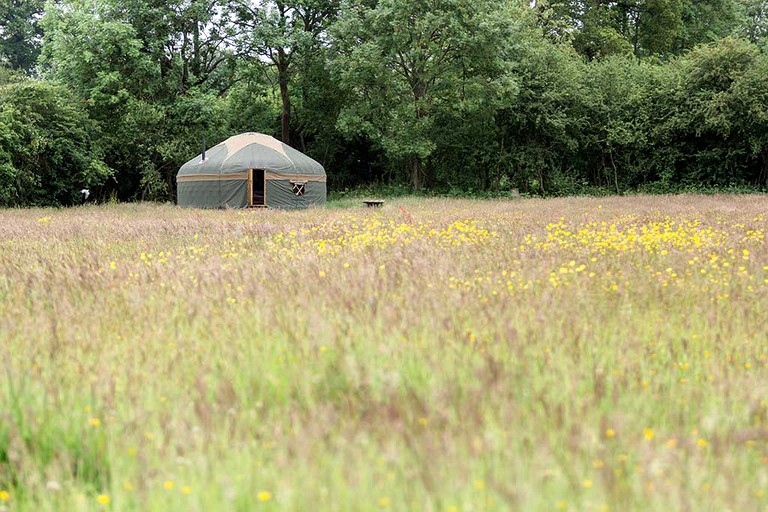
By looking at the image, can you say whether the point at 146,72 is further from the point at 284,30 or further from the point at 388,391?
the point at 388,391

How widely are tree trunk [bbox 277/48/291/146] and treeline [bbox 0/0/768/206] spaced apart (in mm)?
75

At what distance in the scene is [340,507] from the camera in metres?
1.69

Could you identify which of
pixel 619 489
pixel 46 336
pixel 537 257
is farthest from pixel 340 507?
pixel 537 257

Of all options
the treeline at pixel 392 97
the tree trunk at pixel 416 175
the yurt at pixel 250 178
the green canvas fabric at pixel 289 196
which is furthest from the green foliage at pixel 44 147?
the tree trunk at pixel 416 175

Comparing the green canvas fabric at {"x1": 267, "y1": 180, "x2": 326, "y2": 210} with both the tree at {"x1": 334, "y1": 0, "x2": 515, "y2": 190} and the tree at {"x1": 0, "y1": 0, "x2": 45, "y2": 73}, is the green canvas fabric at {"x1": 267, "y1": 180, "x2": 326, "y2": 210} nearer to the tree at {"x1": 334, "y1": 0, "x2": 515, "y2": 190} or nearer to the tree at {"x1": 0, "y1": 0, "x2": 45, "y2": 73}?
the tree at {"x1": 334, "y1": 0, "x2": 515, "y2": 190}

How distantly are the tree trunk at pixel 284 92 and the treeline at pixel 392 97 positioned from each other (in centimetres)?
7

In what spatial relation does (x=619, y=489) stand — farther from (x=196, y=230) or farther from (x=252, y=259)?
(x=196, y=230)

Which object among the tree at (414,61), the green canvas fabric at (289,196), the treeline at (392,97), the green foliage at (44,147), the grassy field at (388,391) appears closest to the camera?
the grassy field at (388,391)

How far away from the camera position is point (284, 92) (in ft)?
104

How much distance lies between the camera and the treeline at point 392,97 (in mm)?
26797

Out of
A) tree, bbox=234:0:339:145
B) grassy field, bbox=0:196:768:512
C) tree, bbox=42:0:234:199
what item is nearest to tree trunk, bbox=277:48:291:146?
tree, bbox=234:0:339:145

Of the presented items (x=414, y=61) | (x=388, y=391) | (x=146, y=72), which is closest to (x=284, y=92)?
(x=146, y=72)

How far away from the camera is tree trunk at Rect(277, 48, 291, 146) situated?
30.7 meters

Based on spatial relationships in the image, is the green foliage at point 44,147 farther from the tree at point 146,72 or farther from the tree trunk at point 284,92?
the tree trunk at point 284,92
